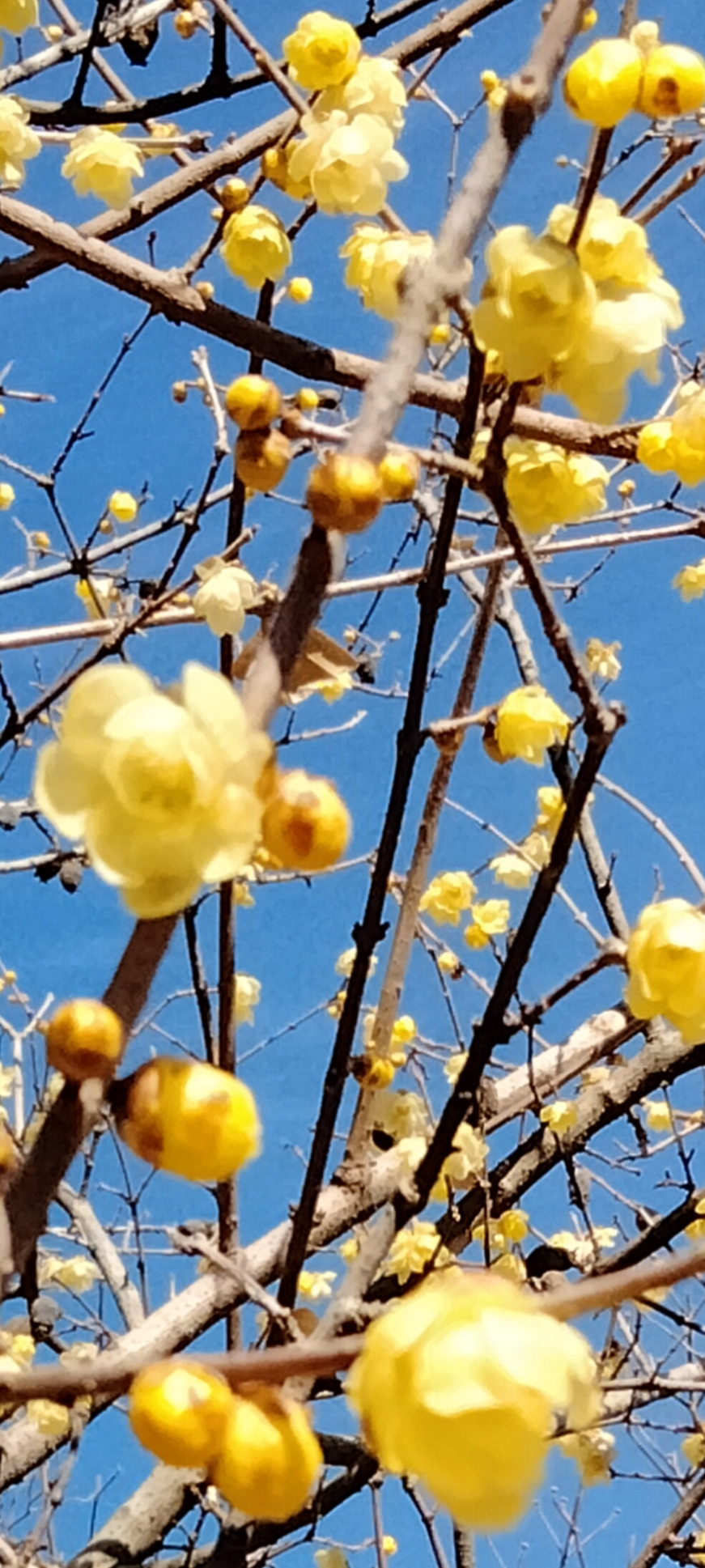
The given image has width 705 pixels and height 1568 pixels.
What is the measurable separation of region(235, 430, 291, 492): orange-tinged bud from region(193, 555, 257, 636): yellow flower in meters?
0.87

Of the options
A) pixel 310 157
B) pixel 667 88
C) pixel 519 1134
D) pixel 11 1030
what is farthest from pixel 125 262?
pixel 11 1030

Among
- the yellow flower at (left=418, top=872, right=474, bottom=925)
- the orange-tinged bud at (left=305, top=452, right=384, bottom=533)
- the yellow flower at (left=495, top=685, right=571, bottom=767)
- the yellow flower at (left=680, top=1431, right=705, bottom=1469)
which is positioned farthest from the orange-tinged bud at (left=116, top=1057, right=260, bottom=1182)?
the yellow flower at (left=680, top=1431, right=705, bottom=1469)

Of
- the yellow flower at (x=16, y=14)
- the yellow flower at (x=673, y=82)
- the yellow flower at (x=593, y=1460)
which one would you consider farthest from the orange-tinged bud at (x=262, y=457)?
the yellow flower at (x=593, y=1460)

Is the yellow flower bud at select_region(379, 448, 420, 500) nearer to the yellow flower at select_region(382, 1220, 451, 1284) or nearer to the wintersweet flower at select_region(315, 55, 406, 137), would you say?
the wintersweet flower at select_region(315, 55, 406, 137)

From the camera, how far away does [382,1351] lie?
0.54m

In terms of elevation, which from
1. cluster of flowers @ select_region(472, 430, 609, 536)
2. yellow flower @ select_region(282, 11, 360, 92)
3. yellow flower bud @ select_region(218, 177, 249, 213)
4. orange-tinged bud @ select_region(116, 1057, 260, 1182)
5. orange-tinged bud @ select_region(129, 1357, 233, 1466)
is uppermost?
yellow flower bud @ select_region(218, 177, 249, 213)

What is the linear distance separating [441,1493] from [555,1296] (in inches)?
4.2

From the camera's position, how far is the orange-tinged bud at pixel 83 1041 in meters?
0.58

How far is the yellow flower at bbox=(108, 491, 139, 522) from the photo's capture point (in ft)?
11.8

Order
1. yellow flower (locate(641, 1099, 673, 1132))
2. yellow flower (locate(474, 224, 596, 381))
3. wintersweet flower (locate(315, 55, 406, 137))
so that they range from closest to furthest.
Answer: yellow flower (locate(474, 224, 596, 381))
wintersweet flower (locate(315, 55, 406, 137))
yellow flower (locate(641, 1099, 673, 1132))

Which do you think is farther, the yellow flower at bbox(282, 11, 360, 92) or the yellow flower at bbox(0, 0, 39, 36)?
the yellow flower at bbox(0, 0, 39, 36)

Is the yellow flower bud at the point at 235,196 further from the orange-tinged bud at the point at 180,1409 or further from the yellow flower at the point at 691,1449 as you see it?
the yellow flower at the point at 691,1449

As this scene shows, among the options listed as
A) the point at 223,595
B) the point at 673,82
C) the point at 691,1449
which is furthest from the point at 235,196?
the point at 691,1449

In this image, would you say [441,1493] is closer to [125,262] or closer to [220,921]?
[220,921]
